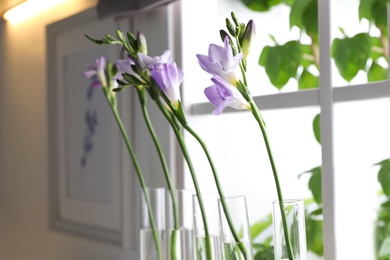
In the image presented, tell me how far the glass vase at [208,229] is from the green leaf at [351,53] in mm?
323

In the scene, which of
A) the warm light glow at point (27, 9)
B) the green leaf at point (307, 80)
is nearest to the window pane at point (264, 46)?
the green leaf at point (307, 80)

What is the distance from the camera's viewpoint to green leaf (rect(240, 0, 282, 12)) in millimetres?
1409

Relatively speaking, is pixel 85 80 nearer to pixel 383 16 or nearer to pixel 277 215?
pixel 383 16

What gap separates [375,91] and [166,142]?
0.59 m

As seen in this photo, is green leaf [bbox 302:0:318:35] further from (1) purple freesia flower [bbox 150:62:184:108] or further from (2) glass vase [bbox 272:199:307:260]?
(2) glass vase [bbox 272:199:307:260]

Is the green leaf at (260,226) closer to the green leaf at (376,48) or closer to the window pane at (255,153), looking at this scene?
the window pane at (255,153)

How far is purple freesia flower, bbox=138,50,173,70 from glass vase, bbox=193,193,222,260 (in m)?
0.21

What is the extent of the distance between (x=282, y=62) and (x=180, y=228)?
0.42m

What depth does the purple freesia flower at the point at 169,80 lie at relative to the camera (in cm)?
94

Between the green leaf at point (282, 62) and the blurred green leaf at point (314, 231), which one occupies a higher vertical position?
the green leaf at point (282, 62)

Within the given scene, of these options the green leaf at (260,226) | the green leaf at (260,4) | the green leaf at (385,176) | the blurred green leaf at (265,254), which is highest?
the green leaf at (260,4)

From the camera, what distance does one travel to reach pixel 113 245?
1.68 m

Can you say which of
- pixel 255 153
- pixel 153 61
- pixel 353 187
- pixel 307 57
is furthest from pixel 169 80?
pixel 255 153

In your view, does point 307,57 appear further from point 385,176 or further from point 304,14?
point 385,176
